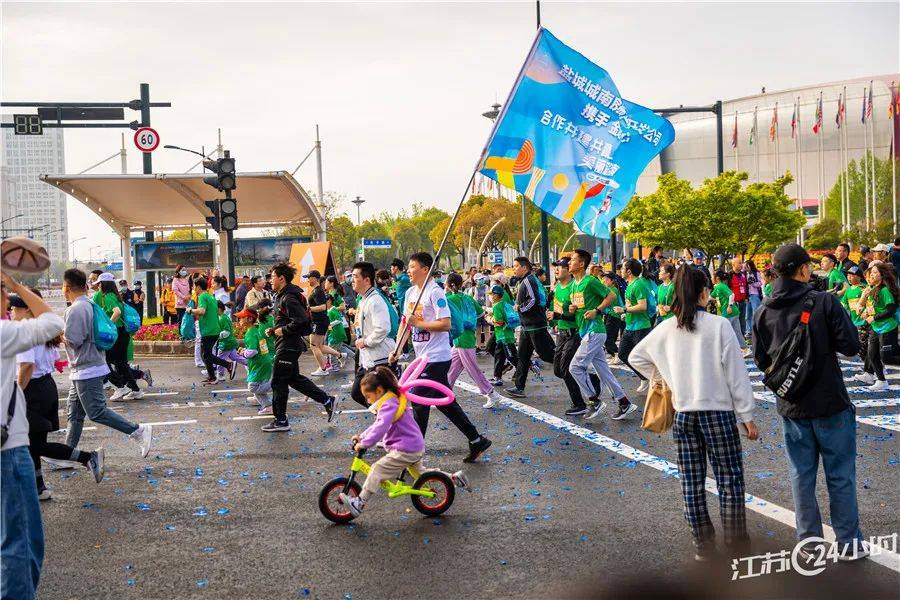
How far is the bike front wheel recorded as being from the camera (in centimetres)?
681

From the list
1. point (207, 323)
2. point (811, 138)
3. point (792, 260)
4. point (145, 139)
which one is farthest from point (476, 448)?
point (811, 138)

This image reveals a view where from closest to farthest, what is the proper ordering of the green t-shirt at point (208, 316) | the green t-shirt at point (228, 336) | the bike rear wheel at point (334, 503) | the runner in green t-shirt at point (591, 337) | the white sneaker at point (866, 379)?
the bike rear wheel at point (334, 503), the runner in green t-shirt at point (591, 337), the white sneaker at point (866, 379), the green t-shirt at point (208, 316), the green t-shirt at point (228, 336)

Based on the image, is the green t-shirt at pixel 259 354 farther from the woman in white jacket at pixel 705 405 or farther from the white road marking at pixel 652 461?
the woman in white jacket at pixel 705 405

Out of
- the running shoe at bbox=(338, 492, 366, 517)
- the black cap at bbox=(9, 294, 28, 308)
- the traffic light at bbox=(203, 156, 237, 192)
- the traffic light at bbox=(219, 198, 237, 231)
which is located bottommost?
the running shoe at bbox=(338, 492, 366, 517)

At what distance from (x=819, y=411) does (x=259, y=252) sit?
2315 cm

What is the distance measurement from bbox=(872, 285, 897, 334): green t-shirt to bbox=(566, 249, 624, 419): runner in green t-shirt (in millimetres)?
3659

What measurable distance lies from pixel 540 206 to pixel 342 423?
392 cm

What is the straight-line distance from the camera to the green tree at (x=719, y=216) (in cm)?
4366

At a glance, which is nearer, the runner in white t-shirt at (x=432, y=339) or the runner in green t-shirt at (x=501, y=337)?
the runner in white t-shirt at (x=432, y=339)

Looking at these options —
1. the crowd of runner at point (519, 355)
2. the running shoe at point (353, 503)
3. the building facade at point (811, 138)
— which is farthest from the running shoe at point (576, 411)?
the building facade at point (811, 138)

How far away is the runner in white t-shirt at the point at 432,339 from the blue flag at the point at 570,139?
3.55ft

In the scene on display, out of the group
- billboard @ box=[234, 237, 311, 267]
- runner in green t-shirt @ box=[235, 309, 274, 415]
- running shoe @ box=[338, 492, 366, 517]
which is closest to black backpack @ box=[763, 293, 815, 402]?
running shoe @ box=[338, 492, 366, 517]

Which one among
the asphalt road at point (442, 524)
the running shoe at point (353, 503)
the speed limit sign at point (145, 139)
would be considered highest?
the speed limit sign at point (145, 139)

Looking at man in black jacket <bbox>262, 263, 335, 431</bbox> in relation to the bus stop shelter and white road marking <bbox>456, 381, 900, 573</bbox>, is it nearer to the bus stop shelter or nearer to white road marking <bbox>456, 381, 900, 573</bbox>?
white road marking <bbox>456, 381, 900, 573</bbox>
